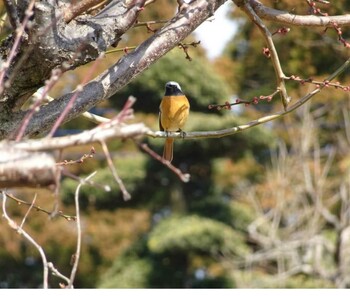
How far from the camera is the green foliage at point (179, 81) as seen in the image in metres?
10.0

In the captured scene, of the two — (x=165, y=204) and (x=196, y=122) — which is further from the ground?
(x=196, y=122)

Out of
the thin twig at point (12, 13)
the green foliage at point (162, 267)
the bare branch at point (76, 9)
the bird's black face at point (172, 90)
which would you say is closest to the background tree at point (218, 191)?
the green foliage at point (162, 267)

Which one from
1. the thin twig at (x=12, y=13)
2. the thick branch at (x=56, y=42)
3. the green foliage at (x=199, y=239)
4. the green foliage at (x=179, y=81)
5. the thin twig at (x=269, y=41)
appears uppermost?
the thin twig at (x=12, y=13)

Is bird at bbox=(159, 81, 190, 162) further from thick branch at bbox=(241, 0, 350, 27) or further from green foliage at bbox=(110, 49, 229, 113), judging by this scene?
green foliage at bbox=(110, 49, 229, 113)

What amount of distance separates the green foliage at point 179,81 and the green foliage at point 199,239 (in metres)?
1.44

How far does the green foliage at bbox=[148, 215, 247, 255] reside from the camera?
9570 mm

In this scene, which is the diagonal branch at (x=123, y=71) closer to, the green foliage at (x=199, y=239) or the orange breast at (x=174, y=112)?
the orange breast at (x=174, y=112)

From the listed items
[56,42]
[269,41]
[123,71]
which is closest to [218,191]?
[269,41]

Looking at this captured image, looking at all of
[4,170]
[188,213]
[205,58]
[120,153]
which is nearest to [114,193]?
[188,213]

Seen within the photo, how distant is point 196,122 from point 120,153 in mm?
2353

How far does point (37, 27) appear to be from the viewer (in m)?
1.80

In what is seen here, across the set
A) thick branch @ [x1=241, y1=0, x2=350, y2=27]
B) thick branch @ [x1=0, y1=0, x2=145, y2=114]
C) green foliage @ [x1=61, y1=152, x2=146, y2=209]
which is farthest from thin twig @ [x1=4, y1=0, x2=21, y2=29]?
green foliage @ [x1=61, y1=152, x2=146, y2=209]

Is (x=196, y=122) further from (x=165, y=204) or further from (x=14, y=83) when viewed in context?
(x=14, y=83)

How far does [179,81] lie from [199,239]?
180cm
